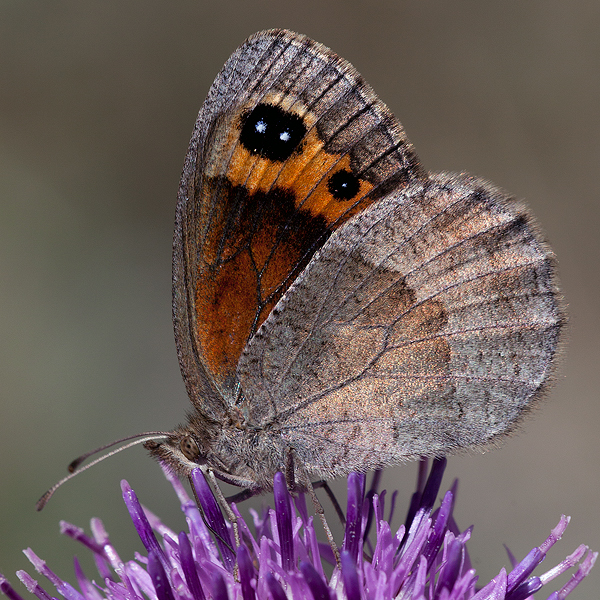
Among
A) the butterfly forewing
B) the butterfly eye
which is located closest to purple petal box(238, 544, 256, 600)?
the butterfly eye

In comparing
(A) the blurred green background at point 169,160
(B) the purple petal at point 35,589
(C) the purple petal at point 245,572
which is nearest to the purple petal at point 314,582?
(C) the purple petal at point 245,572

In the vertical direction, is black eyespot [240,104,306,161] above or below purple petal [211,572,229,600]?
above

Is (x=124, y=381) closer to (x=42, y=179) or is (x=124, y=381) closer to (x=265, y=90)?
(x=42, y=179)

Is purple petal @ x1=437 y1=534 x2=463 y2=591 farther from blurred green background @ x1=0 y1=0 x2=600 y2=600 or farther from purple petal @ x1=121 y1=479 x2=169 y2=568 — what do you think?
blurred green background @ x1=0 y1=0 x2=600 y2=600

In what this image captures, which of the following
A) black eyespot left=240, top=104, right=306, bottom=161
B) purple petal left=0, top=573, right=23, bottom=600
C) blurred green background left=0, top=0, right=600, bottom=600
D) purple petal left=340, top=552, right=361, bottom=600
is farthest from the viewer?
blurred green background left=0, top=0, right=600, bottom=600

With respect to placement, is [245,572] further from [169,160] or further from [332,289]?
[169,160]

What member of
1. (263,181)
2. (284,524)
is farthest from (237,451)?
(263,181)

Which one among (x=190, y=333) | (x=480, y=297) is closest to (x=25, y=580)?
(x=190, y=333)
